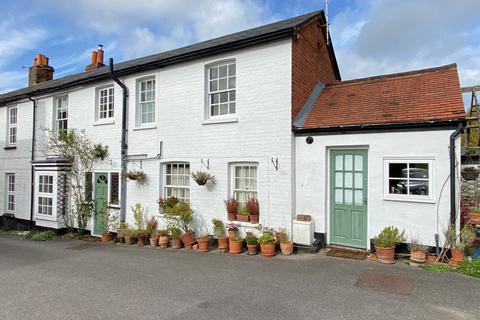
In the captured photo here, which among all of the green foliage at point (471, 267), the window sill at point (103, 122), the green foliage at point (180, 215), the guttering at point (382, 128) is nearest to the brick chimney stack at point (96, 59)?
the window sill at point (103, 122)

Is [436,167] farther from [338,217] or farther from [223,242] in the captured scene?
[223,242]

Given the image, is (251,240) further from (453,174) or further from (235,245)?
(453,174)

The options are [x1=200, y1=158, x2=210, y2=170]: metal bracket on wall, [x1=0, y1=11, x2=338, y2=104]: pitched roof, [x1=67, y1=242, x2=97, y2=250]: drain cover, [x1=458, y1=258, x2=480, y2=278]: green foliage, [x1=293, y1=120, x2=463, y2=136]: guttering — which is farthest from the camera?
[x1=67, y1=242, x2=97, y2=250]: drain cover

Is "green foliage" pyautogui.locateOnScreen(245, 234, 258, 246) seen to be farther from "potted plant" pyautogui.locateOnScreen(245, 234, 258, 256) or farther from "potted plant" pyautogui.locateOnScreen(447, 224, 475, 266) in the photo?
"potted plant" pyautogui.locateOnScreen(447, 224, 475, 266)

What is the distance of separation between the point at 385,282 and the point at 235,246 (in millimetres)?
3731

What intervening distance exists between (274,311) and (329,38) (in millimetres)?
10162

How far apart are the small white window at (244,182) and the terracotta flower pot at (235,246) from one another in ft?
4.05

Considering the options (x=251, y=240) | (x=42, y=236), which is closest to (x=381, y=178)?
(x=251, y=240)

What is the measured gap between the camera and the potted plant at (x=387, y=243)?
23.1 ft

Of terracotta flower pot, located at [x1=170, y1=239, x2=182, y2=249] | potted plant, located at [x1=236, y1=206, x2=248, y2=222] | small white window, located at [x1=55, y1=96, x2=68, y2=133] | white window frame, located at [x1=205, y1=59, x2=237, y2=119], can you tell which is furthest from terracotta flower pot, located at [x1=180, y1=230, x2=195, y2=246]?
small white window, located at [x1=55, y1=96, x2=68, y2=133]

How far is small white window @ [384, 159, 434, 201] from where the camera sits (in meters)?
7.14

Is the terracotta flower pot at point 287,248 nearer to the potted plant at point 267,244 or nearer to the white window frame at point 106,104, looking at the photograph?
the potted plant at point 267,244

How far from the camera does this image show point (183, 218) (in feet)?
31.4

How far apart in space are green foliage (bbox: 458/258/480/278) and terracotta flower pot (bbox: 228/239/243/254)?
4.78 metres
